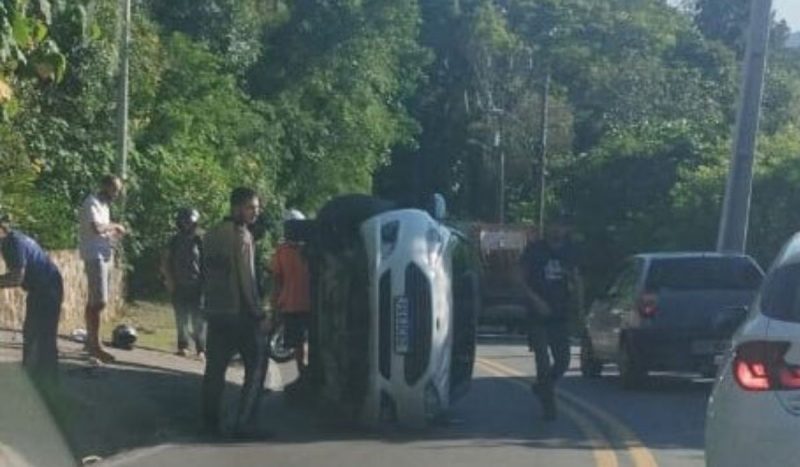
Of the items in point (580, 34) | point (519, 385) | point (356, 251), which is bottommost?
point (519, 385)

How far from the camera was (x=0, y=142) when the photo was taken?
74.6 ft

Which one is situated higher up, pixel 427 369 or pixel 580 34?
pixel 580 34

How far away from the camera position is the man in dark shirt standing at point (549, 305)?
16.3 m

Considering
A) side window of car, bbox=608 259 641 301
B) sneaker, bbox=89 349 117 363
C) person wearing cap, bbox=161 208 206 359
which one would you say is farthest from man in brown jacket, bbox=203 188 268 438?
side window of car, bbox=608 259 641 301

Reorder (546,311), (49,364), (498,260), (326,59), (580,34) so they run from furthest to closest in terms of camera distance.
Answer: (580,34) < (326,59) < (498,260) < (546,311) < (49,364)

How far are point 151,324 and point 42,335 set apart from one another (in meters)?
13.3

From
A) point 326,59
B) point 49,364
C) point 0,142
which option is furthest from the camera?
point 326,59

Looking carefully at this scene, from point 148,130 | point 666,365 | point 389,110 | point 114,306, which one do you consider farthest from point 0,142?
point 389,110

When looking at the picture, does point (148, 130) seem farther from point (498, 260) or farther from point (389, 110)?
point (389, 110)

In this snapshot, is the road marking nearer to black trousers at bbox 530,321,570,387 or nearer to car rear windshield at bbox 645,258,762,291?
black trousers at bbox 530,321,570,387

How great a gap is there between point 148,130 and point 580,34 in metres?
43.3

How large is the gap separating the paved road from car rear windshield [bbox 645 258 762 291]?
1.40 m

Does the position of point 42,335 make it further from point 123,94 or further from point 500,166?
point 500,166

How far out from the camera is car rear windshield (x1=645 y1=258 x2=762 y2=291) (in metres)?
20.4
